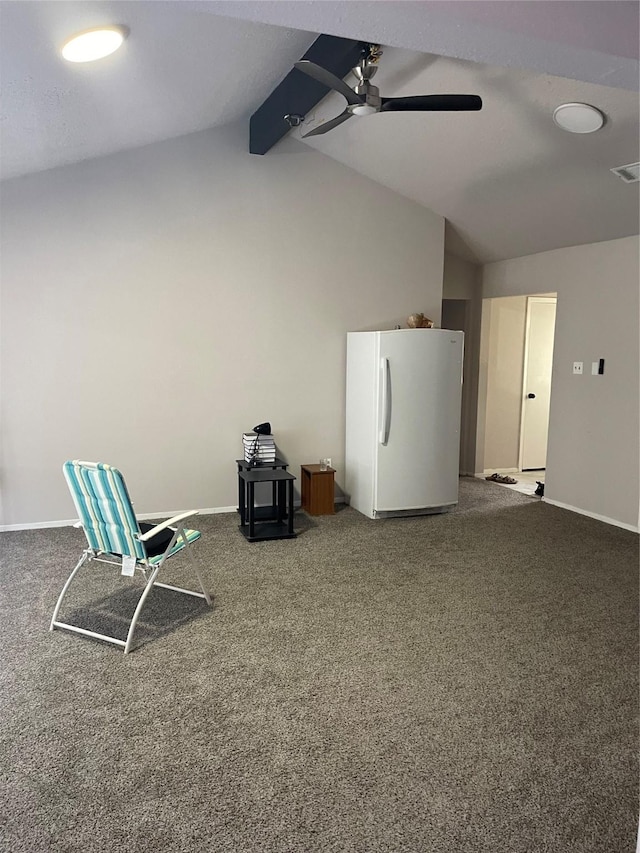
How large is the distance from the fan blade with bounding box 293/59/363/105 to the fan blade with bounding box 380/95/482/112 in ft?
0.61

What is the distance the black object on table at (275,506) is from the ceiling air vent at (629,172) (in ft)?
10.1

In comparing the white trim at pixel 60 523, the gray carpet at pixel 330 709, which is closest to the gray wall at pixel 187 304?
the white trim at pixel 60 523

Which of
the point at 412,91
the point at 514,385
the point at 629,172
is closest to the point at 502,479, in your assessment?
the point at 514,385

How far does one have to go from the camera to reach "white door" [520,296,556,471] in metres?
7.02

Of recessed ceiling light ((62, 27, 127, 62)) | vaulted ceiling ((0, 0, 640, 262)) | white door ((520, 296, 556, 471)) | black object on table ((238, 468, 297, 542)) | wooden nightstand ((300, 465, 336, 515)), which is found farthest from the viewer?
white door ((520, 296, 556, 471))

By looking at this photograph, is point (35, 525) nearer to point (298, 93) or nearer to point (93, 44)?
point (93, 44)

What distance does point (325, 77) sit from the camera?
2.93 metres

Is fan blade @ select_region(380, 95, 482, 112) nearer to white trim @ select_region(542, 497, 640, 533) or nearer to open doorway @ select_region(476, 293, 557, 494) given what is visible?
white trim @ select_region(542, 497, 640, 533)

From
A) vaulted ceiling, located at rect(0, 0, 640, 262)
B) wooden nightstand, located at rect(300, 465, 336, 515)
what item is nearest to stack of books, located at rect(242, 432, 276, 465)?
wooden nightstand, located at rect(300, 465, 336, 515)

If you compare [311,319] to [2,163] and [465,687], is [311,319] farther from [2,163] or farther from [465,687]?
[465,687]

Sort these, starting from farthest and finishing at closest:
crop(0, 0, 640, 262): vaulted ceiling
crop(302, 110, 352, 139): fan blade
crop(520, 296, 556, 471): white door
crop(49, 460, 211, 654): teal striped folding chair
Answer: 1. crop(520, 296, 556, 471): white door
2. crop(302, 110, 352, 139): fan blade
3. crop(49, 460, 211, 654): teal striped folding chair
4. crop(0, 0, 640, 262): vaulted ceiling

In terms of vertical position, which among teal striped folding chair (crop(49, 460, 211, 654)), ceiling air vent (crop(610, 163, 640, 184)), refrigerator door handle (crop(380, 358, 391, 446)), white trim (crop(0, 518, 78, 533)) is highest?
ceiling air vent (crop(610, 163, 640, 184))

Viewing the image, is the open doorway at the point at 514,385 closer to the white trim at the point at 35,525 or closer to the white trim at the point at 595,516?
the white trim at the point at 595,516

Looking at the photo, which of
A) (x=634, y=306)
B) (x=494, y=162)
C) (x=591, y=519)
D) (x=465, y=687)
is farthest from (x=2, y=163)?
(x=591, y=519)
